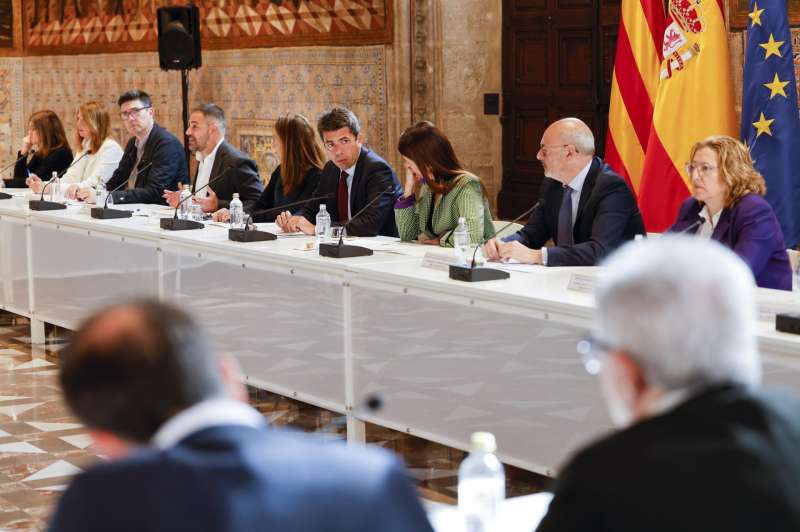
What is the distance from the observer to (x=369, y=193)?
6.20m

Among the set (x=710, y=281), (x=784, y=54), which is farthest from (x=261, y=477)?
(x=784, y=54)

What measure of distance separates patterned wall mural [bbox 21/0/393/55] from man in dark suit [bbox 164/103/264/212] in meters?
2.46

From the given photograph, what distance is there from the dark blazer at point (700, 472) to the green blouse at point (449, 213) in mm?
4063

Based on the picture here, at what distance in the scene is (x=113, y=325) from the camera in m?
1.40

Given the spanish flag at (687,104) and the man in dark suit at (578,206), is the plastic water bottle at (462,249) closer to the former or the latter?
the man in dark suit at (578,206)

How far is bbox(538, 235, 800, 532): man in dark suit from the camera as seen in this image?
1358mm

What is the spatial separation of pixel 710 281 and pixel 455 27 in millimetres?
8089

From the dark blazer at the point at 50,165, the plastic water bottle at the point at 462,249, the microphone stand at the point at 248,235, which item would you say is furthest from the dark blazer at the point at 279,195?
the dark blazer at the point at 50,165

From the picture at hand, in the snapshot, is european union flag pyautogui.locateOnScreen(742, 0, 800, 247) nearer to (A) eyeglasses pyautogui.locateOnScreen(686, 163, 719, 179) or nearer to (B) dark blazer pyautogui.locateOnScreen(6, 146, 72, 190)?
(A) eyeglasses pyautogui.locateOnScreen(686, 163, 719, 179)

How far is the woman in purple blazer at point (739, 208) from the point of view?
4434 mm

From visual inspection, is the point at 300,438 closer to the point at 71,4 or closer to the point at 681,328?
the point at 681,328

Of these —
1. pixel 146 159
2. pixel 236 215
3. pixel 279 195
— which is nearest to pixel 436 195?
pixel 236 215

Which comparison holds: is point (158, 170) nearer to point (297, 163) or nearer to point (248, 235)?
point (297, 163)

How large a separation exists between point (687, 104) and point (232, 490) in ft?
18.4
